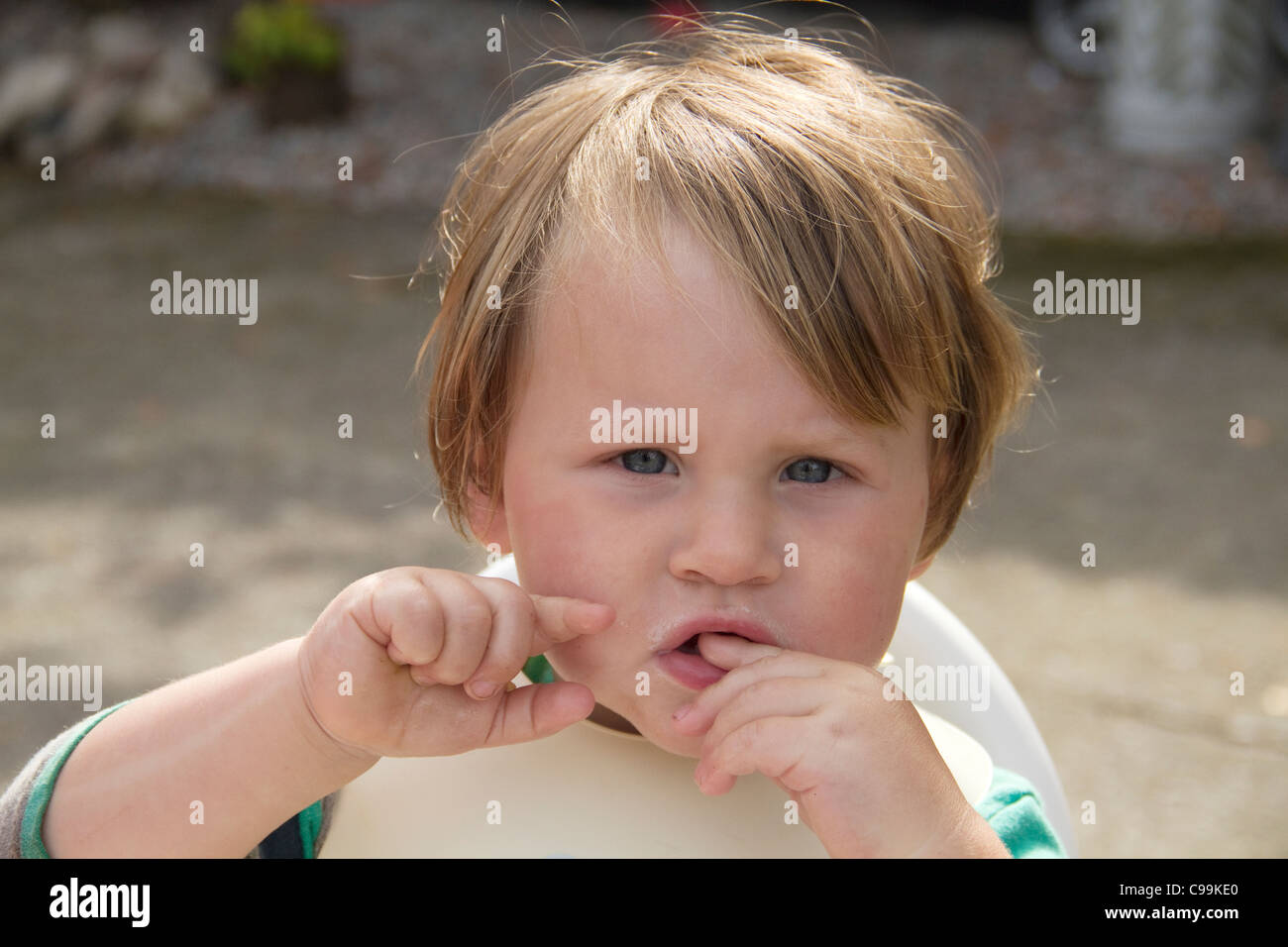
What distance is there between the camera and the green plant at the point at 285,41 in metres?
6.84

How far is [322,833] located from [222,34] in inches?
270

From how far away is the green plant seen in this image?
684cm

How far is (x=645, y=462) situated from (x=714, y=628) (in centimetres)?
16

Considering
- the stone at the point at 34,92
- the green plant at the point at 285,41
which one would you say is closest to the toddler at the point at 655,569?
the green plant at the point at 285,41

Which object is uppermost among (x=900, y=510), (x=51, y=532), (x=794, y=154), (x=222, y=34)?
(x=222, y=34)

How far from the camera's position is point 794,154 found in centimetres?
133

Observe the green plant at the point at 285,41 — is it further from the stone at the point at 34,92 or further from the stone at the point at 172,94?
the stone at the point at 34,92

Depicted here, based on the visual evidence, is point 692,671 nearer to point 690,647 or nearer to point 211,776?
point 690,647

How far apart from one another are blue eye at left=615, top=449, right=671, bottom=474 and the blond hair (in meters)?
0.15

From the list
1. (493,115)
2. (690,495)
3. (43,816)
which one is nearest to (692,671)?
(690,495)

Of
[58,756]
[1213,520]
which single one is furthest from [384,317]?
[58,756]

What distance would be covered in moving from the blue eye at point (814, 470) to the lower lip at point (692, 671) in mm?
189

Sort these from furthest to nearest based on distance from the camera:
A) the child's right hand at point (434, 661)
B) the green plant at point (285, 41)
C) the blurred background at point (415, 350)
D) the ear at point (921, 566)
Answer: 1. the green plant at point (285, 41)
2. the blurred background at point (415, 350)
3. the ear at point (921, 566)
4. the child's right hand at point (434, 661)
